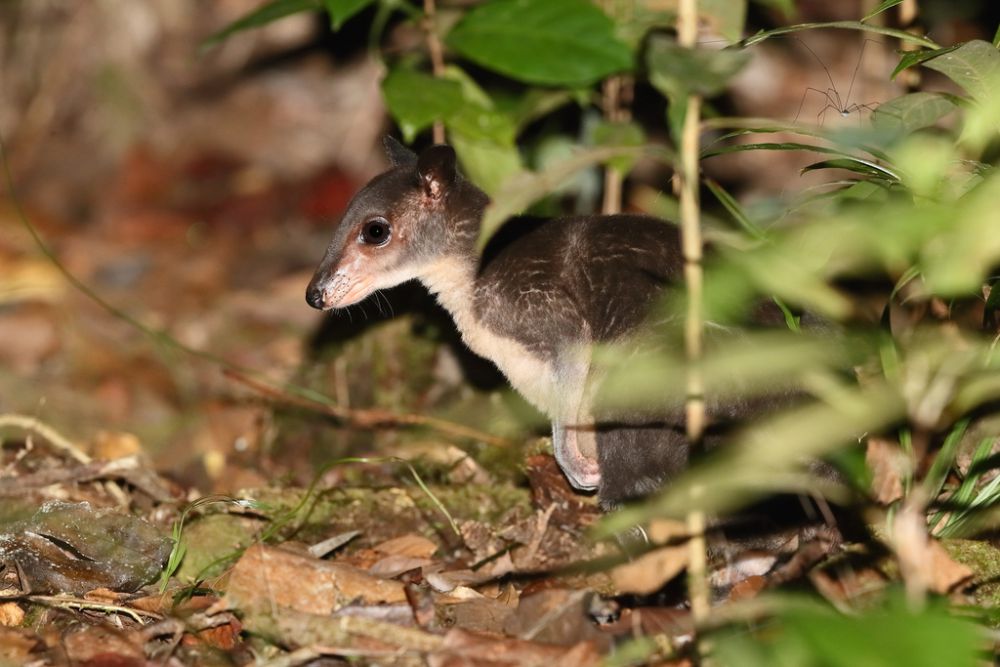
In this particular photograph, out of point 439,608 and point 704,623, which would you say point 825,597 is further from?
point 439,608

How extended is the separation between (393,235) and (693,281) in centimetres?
255

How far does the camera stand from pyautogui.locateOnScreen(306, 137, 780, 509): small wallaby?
14.0 ft

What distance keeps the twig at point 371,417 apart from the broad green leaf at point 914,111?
227 centimetres

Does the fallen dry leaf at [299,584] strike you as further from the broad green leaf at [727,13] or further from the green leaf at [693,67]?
the broad green leaf at [727,13]

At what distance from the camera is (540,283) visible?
15.5 feet

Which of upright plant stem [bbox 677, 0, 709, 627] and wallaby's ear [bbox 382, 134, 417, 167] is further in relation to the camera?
wallaby's ear [bbox 382, 134, 417, 167]

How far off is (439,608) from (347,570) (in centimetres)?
33

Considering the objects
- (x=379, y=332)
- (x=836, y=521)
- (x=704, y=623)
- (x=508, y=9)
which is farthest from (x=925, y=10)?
(x=704, y=623)

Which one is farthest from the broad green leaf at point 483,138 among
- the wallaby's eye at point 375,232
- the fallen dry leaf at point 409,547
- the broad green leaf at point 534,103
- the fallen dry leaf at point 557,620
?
the fallen dry leaf at point 557,620

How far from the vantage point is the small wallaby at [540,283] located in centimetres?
427

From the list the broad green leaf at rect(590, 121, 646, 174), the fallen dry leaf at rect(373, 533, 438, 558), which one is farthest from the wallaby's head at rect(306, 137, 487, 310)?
the fallen dry leaf at rect(373, 533, 438, 558)

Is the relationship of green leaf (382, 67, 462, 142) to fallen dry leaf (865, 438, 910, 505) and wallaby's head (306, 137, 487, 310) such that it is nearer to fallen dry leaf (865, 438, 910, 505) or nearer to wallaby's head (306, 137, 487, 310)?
wallaby's head (306, 137, 487, 310)

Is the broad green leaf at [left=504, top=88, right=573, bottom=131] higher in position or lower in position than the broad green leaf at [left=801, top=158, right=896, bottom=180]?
lower

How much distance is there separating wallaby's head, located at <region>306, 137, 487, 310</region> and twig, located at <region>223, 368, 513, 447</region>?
79 centimetres
